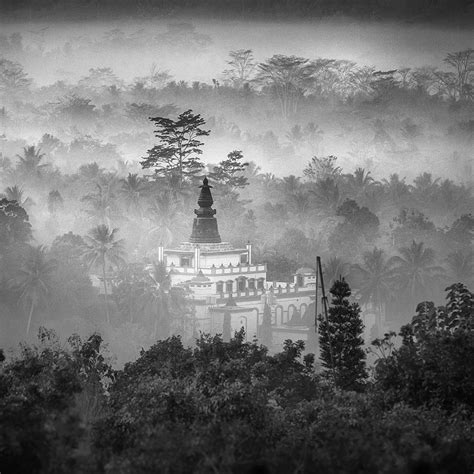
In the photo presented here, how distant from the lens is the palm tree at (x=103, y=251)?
2276 inches

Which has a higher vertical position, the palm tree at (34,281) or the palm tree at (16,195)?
the palm tree at (16,195)

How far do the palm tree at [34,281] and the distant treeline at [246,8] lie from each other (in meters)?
12.2

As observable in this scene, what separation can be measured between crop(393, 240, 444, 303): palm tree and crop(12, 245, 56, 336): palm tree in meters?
13.8

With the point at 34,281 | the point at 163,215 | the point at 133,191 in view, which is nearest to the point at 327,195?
the point at 163,215

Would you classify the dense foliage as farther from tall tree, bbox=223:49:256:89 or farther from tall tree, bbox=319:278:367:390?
tall tree, bbox=223:49:256:89

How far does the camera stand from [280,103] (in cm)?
6744

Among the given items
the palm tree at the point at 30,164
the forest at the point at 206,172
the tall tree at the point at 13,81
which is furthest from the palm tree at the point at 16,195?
the tall tree at the point at 13,81

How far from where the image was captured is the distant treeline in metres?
63.4

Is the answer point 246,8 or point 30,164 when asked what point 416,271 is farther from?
point 30,164

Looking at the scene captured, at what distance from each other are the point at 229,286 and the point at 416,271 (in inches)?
337

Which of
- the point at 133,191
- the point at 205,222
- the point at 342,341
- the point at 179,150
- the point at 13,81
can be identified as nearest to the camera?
the point at 342,341

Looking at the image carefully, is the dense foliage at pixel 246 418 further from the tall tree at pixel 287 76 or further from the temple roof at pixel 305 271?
the tall tree at pixel 287 76

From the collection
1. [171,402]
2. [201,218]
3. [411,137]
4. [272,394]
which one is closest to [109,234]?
[201,218]

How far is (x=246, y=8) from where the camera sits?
6366 centimetres
